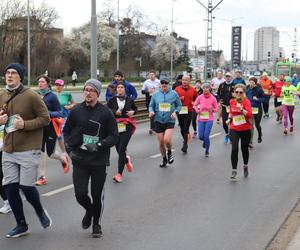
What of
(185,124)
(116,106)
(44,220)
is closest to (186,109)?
(185,124)

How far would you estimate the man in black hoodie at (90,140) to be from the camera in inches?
231

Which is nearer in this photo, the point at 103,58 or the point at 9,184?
the point at 9,184

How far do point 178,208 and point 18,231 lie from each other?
2.39 metres

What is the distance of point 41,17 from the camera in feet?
214

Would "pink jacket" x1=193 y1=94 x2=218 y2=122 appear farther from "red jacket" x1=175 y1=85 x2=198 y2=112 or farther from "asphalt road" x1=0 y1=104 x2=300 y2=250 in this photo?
"asphalt road" x1=0 y1=104 x2=300 y2=250

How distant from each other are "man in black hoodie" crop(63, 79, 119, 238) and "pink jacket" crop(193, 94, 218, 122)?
686 cm

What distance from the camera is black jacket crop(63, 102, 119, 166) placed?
5.88 m

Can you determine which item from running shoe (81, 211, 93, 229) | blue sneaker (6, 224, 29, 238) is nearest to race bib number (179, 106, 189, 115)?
running shoe (81, 211, 93, 229)

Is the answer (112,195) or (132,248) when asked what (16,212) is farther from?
(112,195)

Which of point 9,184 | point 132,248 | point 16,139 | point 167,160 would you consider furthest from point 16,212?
point 167,160

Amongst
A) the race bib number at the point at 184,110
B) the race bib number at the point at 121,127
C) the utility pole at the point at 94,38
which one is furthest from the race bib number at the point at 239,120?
the utility pole at the point at 94,38

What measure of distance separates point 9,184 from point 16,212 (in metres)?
0.35

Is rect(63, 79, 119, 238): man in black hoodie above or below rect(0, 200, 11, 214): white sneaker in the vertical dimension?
above

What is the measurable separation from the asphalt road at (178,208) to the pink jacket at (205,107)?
96 cm
